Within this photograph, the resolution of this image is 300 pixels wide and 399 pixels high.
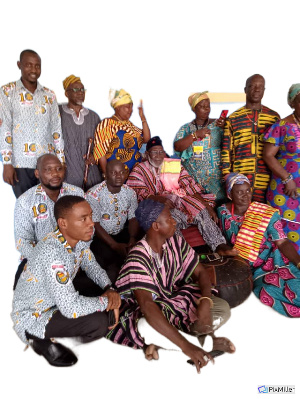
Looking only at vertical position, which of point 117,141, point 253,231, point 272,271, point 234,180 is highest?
point 117,141

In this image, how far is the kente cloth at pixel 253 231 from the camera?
3145mm

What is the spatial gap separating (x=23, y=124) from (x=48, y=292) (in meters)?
1.78

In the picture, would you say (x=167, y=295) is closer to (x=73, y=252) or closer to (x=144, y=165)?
(x=73, y=252)

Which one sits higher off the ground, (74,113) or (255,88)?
(255,88)

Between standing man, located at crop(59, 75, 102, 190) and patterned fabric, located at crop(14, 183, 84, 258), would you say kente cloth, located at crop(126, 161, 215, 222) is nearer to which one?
standing man, located at crop(59, 75, 102, 190)

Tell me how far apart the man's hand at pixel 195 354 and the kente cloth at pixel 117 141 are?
2.08 metres

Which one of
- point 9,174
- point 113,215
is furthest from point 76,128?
point 113,215

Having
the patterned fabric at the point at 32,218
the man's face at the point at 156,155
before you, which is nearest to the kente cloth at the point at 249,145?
the man's face at the point at 156,155

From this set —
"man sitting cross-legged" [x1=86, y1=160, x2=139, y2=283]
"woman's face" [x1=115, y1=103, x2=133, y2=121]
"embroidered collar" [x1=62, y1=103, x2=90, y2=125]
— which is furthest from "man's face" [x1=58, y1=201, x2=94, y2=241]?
"woman's face" [x1=115, y1=103, x2=133, y2=121]

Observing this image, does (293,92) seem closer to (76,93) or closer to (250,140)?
(250,140)

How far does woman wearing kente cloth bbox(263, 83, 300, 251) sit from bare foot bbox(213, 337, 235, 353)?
1296mm

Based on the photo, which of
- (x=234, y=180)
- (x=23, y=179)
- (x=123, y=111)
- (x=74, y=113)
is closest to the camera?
(x=234, y=180)

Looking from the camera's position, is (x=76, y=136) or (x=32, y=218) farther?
(x=76, y=136)

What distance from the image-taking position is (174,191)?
12.5 feet
